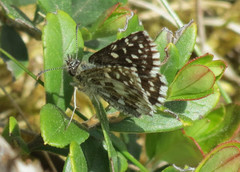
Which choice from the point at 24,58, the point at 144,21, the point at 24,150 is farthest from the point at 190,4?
the point at 24,150

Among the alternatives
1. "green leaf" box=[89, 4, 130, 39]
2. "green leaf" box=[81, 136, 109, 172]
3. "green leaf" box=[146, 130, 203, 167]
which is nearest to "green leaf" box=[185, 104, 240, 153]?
"green leaf" box=[146, 130, 203, 167]

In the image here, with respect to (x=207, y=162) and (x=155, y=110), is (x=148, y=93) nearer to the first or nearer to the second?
(x=155, y=110)

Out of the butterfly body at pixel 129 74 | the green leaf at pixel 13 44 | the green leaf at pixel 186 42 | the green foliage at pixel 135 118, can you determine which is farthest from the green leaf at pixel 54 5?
the green leaf at pixel 186 42

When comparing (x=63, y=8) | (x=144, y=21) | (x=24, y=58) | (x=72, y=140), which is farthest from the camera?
(x=144, y=21)

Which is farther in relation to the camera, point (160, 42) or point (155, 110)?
point (160, 42)

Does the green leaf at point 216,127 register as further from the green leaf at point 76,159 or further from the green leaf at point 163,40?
the green leaf at point 76,159

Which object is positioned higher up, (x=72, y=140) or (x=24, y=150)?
(x=72, y=140)

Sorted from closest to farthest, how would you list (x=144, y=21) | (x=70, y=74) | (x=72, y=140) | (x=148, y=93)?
(x=72, y=140), (x=148, y=93), (x=70, y=74), (x=144, y=21)

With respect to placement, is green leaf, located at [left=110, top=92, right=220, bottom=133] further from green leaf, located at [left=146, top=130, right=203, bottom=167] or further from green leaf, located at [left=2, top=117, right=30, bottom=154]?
green leaf, located at [left=2, top=117, right=30, bottom=154]
